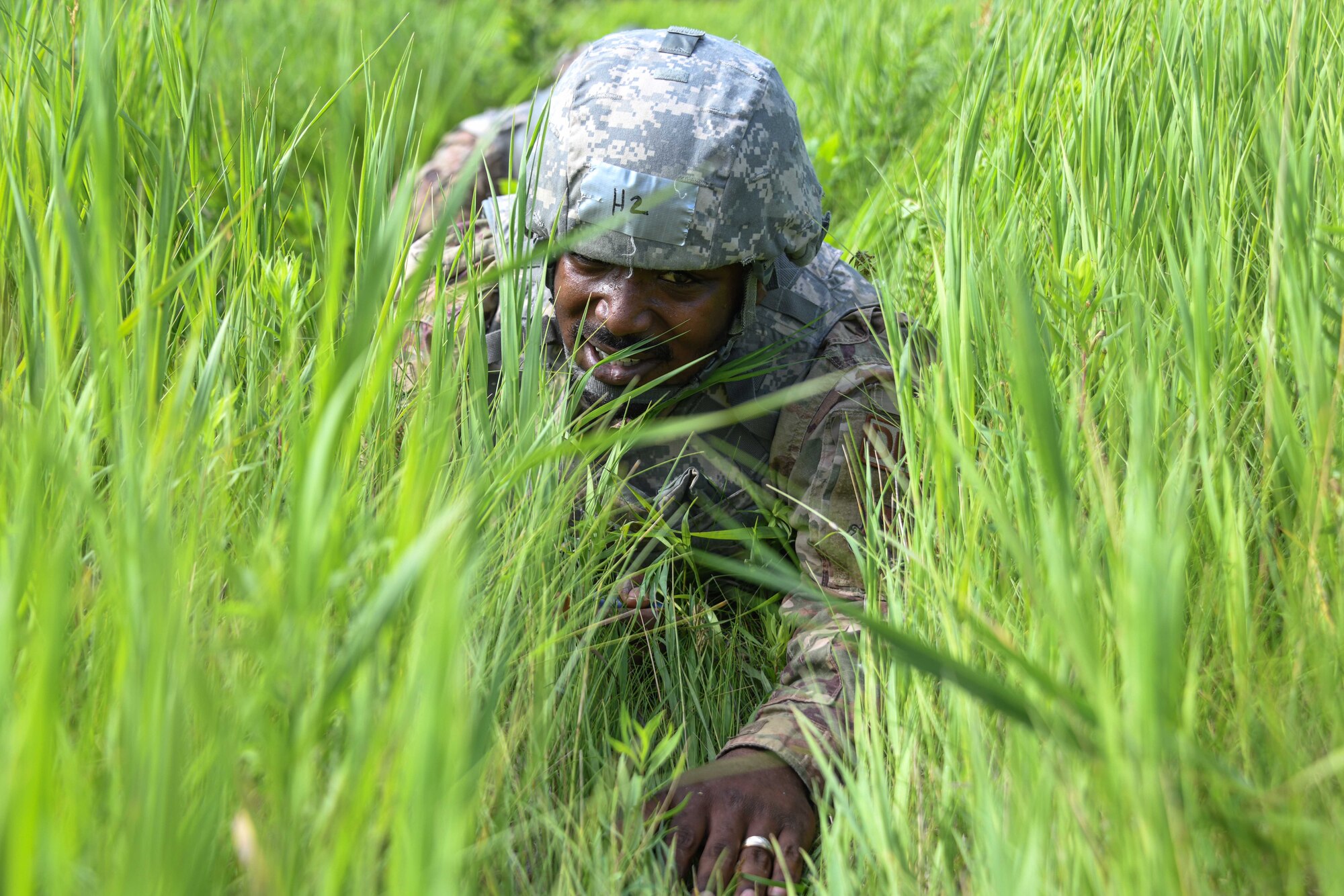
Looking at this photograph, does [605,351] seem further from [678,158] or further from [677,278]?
[678,158]

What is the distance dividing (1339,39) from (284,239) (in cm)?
164

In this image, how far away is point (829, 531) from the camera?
5.57 ft

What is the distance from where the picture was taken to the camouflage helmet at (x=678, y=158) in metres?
1.75

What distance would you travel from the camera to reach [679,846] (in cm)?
128

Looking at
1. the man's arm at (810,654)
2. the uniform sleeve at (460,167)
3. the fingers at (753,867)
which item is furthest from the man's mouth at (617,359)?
the fingers at (753,867)

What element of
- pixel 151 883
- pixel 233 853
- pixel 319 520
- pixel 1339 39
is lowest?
pixel 233 853

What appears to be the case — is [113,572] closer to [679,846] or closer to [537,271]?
[679,846]

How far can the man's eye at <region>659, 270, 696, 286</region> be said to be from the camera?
1.83 m

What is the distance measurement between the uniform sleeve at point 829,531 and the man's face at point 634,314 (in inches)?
8.7

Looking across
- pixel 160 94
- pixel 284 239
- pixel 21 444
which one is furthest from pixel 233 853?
pixel 160 94

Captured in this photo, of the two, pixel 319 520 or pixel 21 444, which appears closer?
pixel 319 520

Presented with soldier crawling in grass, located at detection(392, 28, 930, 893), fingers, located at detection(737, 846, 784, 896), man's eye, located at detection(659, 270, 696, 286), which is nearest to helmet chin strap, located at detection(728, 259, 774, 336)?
soldier crawling in grass, located at detection(392, 28, 930, 893)

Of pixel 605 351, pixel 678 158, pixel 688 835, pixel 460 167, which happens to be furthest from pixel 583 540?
pixel 460 167

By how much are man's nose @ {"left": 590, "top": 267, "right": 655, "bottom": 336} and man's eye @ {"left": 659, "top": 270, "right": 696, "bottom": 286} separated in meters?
0.05
